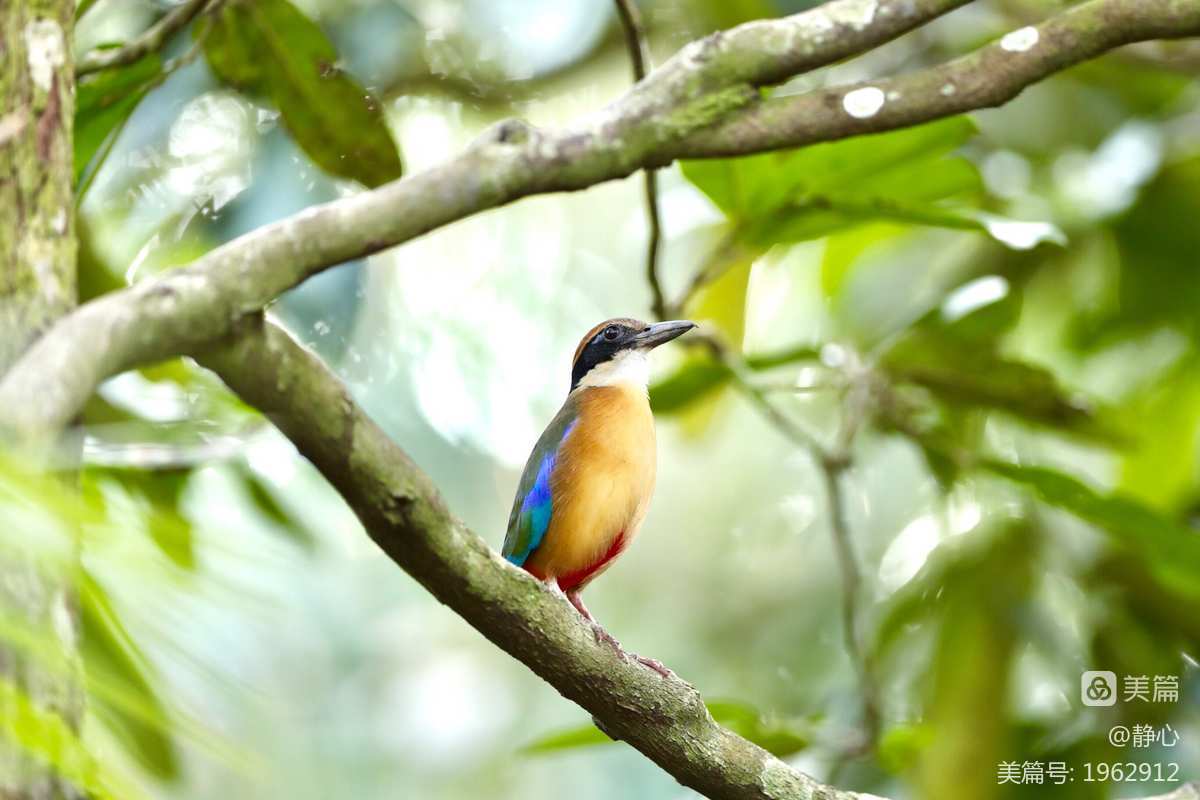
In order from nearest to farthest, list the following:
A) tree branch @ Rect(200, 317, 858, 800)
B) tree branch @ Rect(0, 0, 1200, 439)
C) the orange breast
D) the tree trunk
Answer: tree branch @ Rect(0, 0, 1200, 439), tree branch @ Rect(200, 317, 858, 800), the tree trunk, the orange breast

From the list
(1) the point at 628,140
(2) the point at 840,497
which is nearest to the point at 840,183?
(2) the point at 840,497

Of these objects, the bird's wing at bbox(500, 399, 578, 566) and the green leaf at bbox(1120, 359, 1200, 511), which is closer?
the bird's wing at bbox(500, 399, 578, 566)

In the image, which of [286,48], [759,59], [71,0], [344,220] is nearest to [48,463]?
[344,220]

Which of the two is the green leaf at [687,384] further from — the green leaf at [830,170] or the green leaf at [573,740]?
the green leaf at [573,740]

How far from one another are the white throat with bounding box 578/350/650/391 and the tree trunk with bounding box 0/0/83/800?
6.18ft

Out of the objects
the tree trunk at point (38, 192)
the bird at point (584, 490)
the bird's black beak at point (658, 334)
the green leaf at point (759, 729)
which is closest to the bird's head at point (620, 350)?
the bird's black beak at point (658, 334)

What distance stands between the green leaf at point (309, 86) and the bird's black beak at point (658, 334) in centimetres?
90

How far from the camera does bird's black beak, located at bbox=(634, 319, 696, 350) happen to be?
13.0ft

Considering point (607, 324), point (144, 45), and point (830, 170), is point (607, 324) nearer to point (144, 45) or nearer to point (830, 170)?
point (830, 170)

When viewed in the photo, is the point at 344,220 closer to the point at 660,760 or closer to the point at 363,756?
the point at 660,760

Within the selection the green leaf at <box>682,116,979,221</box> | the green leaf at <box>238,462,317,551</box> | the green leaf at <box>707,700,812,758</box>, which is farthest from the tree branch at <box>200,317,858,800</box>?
the green leaf at <box>238,462,317,551</box>

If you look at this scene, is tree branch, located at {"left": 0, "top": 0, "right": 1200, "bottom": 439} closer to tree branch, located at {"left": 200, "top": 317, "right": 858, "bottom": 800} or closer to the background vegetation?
tree branch, located at {"left": 200, "top": 317, "right": 858, "bottom": 800}

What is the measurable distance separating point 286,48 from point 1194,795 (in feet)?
9.62

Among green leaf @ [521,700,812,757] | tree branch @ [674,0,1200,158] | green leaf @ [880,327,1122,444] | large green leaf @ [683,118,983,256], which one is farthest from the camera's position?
green leaf @ [880,327,1122,444]
